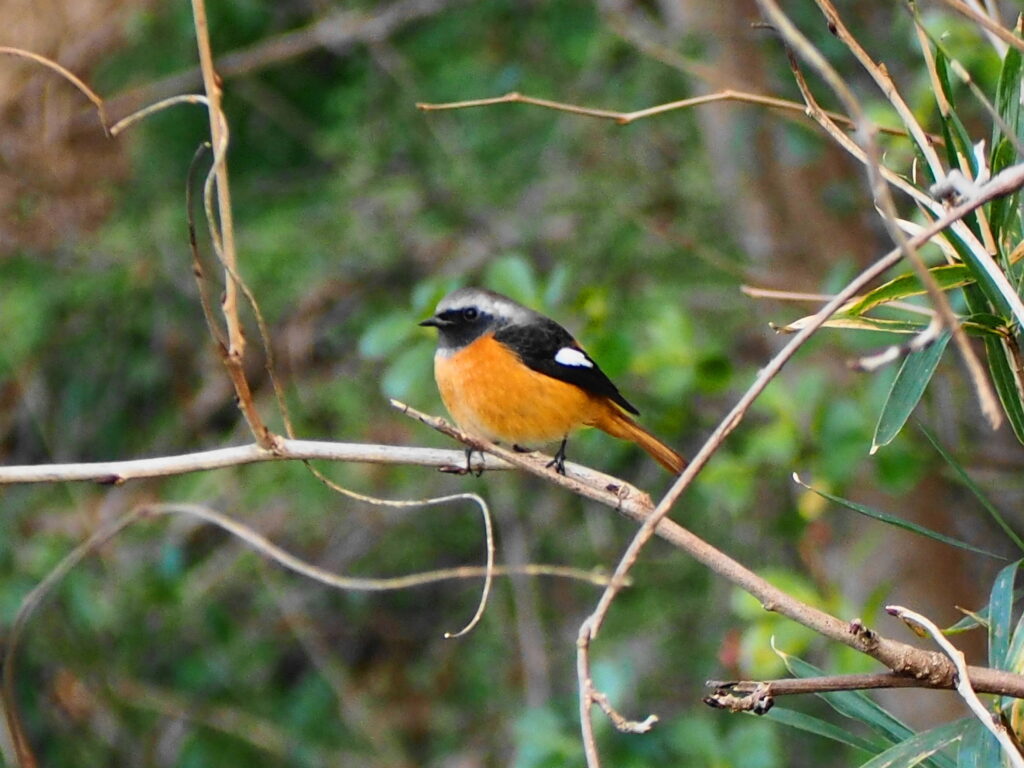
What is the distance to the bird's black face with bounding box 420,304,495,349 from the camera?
4.14m

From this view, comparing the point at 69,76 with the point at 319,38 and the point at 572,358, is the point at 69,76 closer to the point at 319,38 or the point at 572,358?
the point at 572,358

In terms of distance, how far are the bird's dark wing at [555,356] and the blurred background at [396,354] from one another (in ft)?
1.26

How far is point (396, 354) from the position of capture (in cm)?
502

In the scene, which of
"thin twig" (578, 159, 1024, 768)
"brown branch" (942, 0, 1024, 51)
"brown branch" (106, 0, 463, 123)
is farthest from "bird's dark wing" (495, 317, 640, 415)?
"brown branch" (106, 0, 463, 123)

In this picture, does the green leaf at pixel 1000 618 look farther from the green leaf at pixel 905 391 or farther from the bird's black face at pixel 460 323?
the bird's black face at pixel 460 323

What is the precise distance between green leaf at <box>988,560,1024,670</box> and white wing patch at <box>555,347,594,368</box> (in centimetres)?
227

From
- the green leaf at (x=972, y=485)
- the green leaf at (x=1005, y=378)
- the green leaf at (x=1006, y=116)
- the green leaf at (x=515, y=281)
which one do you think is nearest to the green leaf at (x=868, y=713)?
the green leaf at (x=972, y=485)

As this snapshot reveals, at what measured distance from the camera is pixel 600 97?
6.25m

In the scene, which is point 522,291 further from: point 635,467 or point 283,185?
point 283,185

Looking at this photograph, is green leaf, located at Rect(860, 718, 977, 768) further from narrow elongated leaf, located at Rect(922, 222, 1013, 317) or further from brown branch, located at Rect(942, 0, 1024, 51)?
brown branch, located at Rect(942, 0, 1024, 51)

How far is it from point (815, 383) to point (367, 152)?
2938 mm

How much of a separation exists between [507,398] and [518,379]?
A: 0.26 ft

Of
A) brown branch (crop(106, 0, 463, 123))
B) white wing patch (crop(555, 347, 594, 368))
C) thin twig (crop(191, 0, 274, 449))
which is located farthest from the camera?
brown branch (crop(106, 0, 463, 123))

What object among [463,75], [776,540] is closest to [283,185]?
[463,75]
